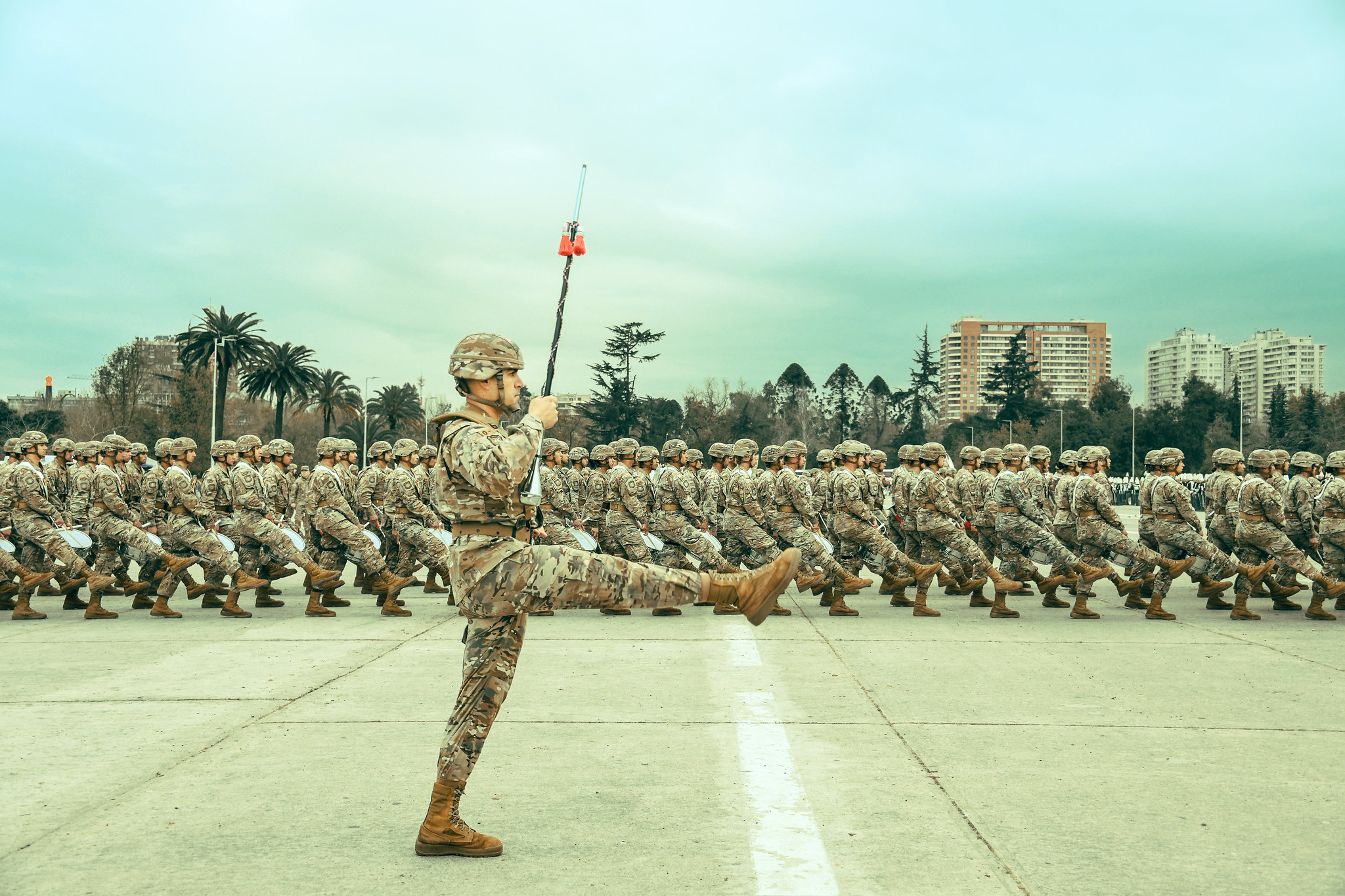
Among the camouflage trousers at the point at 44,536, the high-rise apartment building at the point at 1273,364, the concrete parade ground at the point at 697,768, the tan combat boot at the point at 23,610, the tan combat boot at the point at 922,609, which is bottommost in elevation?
the tan combat boot at the point at 23,610

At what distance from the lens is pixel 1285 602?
13.5m

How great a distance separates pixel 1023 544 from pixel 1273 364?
18804 cm

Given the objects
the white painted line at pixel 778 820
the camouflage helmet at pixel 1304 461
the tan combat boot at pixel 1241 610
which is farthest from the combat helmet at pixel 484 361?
the camouflage helmet at pixel 1304 461

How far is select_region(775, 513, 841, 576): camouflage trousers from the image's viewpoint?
12.8 meters

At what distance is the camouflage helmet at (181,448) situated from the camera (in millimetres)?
13250

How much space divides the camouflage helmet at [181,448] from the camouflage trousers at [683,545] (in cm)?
616

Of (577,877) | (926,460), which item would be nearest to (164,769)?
(577,877)

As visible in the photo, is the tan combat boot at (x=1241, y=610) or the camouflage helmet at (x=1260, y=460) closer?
the tan combat boot at (x=1241, y=610)

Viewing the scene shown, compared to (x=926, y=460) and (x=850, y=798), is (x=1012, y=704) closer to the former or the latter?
(x=850, y=798)

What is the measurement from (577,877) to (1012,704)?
4.32 metres

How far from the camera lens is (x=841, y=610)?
12898 mm

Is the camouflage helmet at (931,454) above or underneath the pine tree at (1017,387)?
underneath

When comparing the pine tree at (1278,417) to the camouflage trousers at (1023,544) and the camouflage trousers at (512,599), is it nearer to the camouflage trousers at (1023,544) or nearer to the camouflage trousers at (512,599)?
the camouflage trousers at (1023,544)

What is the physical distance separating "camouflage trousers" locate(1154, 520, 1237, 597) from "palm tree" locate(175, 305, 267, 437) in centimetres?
5370
